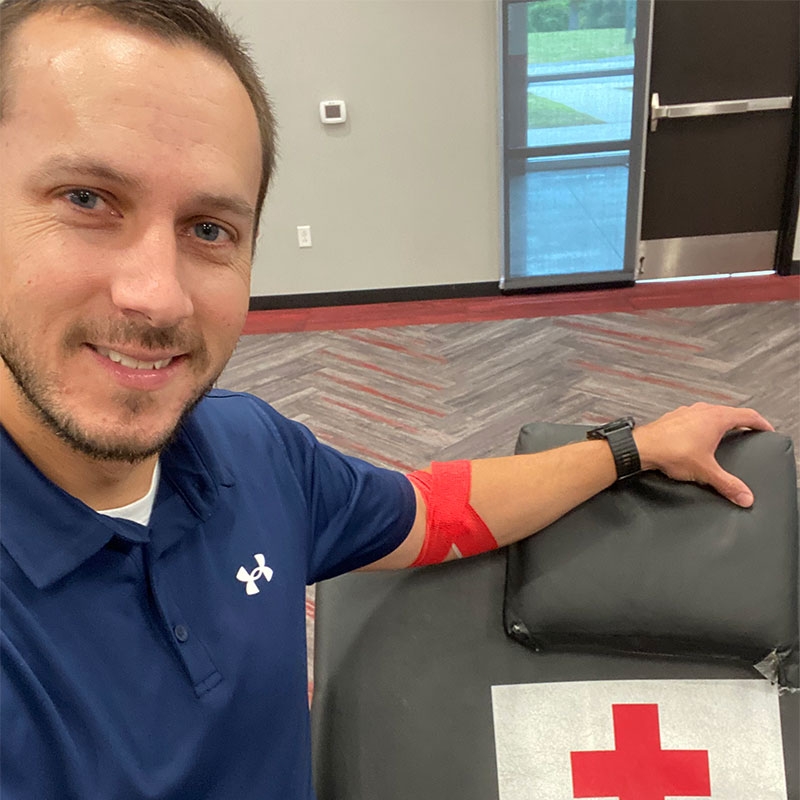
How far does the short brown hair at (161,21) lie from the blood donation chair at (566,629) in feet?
2.15

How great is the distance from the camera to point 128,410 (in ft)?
2.27

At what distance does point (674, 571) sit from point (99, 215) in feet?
2.56

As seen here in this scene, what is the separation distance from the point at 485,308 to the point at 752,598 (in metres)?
3.02

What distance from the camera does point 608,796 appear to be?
98 cm

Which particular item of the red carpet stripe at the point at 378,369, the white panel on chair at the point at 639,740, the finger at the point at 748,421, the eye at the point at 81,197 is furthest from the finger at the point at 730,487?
the red carpet stripe at the point at 378,369

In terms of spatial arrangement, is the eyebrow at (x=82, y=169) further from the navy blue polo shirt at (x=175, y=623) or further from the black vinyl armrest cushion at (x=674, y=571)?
the black vinyl armrest cushion at (x=674, y=571)

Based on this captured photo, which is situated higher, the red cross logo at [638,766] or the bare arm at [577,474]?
the bare arm at [577,474]

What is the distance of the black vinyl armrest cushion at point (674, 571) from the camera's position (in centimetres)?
93

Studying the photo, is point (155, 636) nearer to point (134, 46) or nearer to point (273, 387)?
point (134, 46)

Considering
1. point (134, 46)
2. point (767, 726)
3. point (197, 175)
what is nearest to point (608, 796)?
point (767, 726)

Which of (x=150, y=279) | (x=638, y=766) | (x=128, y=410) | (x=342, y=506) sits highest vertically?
(x=150, y=279)

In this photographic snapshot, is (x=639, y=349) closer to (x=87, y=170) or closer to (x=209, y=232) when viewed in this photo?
(x=209, y=232)

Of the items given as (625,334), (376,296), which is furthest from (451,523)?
(376,296)

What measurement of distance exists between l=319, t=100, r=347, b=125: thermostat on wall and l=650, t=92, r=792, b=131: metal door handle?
4.87 feet
